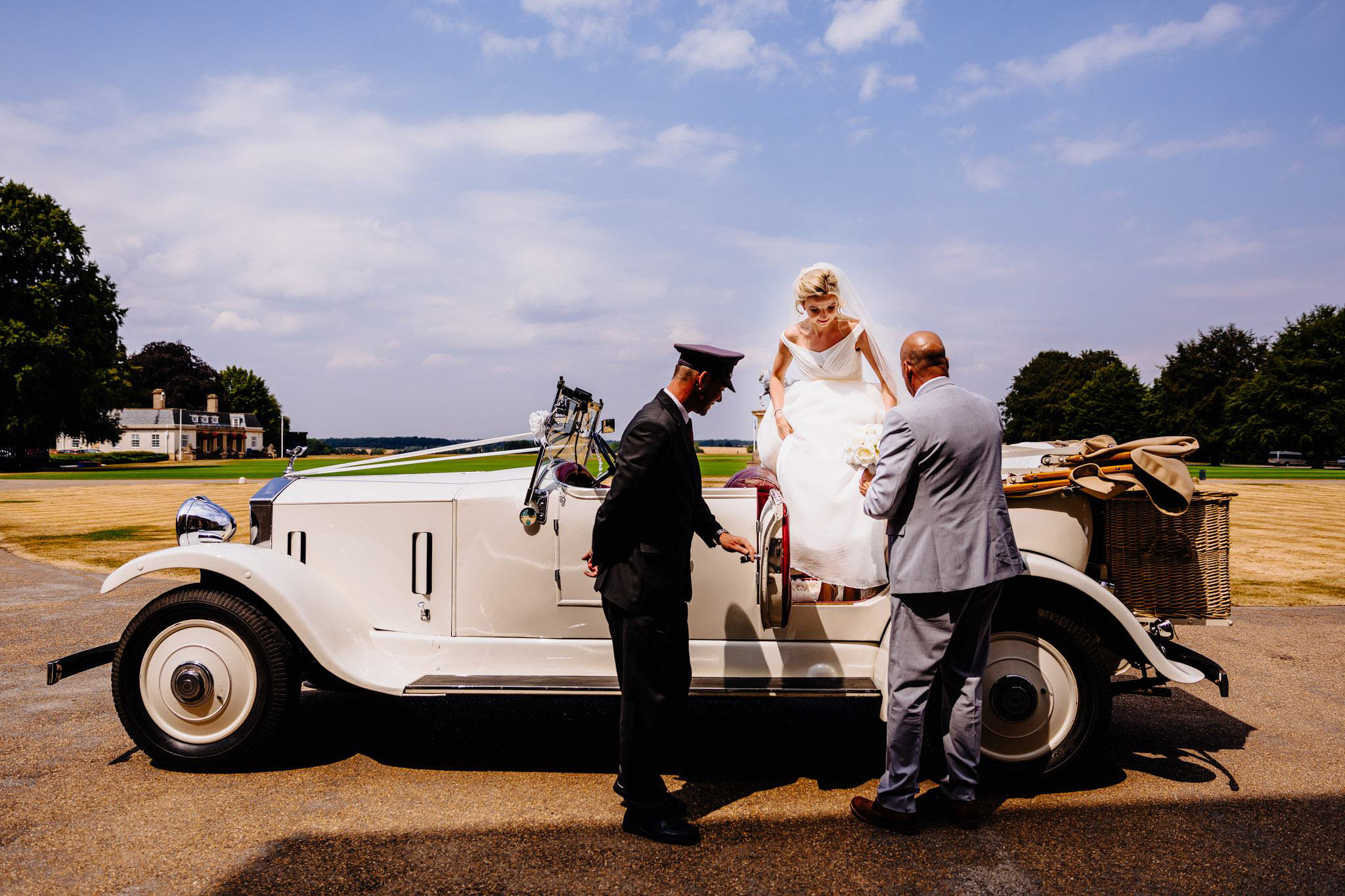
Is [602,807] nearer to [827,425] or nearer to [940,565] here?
[940,565]

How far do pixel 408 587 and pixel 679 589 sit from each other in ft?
5.26

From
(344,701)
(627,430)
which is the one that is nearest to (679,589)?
(627,430)

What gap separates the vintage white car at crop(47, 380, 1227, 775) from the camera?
12.2 ft

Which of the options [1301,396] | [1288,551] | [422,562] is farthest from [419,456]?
[1301,396]

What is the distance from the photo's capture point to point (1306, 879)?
2.91m

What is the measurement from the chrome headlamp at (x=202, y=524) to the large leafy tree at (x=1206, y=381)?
239 feet

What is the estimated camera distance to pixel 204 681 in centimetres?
384

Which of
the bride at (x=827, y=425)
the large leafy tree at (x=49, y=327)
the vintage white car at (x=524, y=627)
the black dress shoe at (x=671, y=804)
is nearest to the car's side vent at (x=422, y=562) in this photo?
the vintage white car at (x=524, y=627)

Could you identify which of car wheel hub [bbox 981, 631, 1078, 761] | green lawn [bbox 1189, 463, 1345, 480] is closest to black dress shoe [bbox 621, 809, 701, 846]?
car wheel hub [bbox 981, 631, 1078, 761]

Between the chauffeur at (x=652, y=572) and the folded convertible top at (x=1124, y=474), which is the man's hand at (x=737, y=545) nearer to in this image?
the chauffeur at (x=652, y=572)

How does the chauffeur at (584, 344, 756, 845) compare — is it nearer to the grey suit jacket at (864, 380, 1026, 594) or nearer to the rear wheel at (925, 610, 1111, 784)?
the grey suit jacket at (864, 380, 1026, 594)

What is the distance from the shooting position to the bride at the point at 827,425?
384 centimetres

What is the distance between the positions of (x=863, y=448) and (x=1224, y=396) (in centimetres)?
7339

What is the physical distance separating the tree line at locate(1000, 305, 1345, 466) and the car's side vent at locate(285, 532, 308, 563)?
173ft
